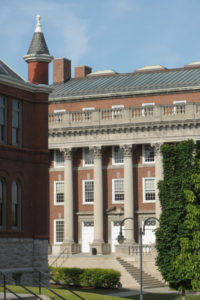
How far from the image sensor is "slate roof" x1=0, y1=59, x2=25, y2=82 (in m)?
49.9

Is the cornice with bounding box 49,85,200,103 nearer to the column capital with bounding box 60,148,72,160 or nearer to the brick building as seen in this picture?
the column capital with bounding box 60,148,72,160

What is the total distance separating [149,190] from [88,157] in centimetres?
741

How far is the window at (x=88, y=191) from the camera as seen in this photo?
81562 millimetres

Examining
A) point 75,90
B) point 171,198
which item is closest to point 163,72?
point 75,90

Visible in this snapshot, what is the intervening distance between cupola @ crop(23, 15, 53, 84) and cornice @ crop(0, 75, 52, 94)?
2.23ft

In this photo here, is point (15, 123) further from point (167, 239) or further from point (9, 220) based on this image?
point (167, 239)

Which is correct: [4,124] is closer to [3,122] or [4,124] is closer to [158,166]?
[3,122]

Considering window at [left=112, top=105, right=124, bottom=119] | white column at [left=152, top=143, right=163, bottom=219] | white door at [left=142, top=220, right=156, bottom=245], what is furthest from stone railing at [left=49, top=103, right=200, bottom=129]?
white door at [left=142, top=220, right=156, bottom=245]

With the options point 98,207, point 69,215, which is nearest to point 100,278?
point 98,207

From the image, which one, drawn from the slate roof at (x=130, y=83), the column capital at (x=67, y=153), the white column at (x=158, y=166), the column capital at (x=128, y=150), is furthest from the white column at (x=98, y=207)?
the slate roof at (x=130, y=83)

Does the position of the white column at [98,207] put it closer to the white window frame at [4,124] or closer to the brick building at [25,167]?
the brick building at [25,167]

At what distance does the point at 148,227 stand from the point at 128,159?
256 inches

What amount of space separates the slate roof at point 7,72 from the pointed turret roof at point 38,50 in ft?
3.94

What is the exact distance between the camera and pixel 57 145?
82.2 m
